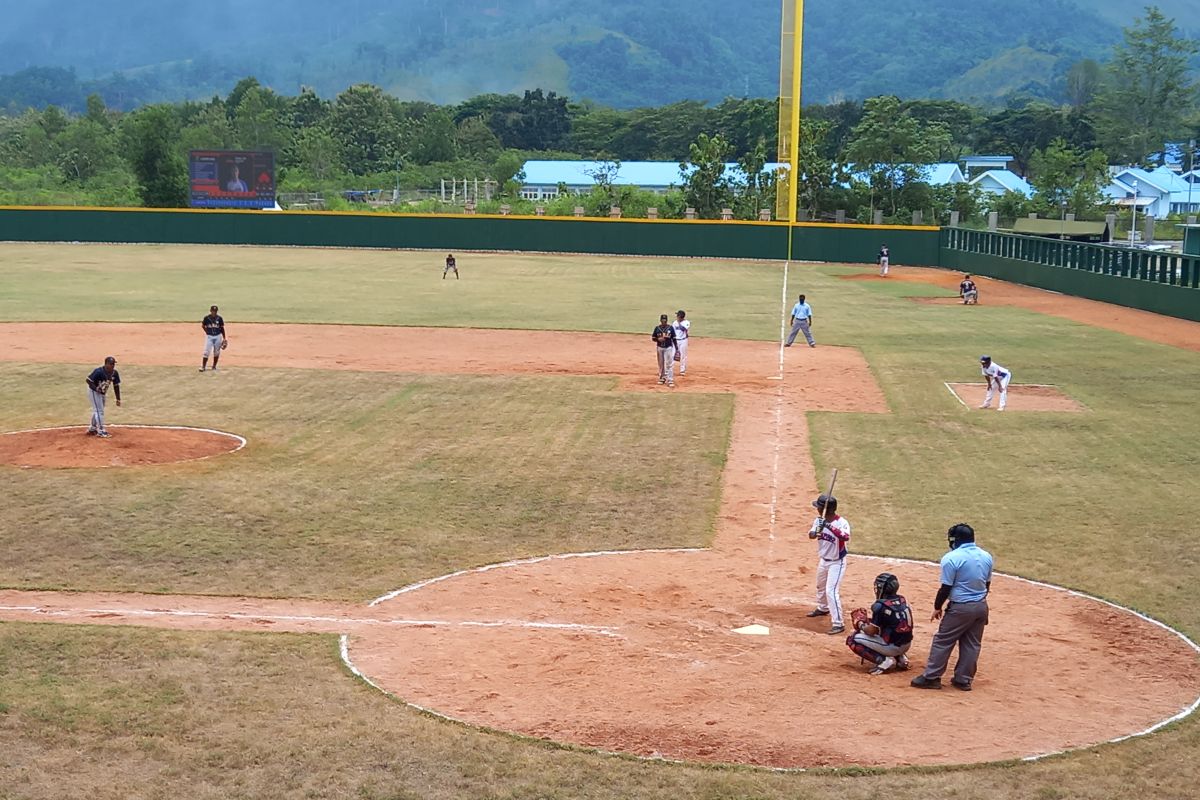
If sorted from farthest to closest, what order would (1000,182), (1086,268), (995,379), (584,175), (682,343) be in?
(584,175), (1000,182), (1086,268), (682,343), (995,379)

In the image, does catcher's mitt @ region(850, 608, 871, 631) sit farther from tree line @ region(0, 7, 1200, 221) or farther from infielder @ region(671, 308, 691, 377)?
tree line @ region(0, 7, 1200, 221)

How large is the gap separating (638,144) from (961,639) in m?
167

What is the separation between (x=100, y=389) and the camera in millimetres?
24156

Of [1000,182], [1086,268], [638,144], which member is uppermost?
[638,144]

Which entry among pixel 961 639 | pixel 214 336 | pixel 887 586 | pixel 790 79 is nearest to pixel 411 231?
pixel 214 336

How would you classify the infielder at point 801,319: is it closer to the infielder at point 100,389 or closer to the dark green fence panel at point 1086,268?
the dark green fence panel at point 1086,268

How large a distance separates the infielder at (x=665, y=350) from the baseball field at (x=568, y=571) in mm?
599

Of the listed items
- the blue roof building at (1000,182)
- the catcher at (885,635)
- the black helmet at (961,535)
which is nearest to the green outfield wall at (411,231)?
the blue roof building at (1000,182)

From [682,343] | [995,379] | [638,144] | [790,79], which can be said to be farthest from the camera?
[638,144]

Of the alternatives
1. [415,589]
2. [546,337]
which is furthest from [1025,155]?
[415,589]

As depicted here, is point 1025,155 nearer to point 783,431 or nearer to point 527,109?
point 527,109

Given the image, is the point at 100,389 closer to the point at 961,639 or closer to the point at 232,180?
the point at 961,639

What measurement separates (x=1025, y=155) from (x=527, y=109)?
208 feet

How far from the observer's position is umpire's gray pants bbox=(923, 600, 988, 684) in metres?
13.0
